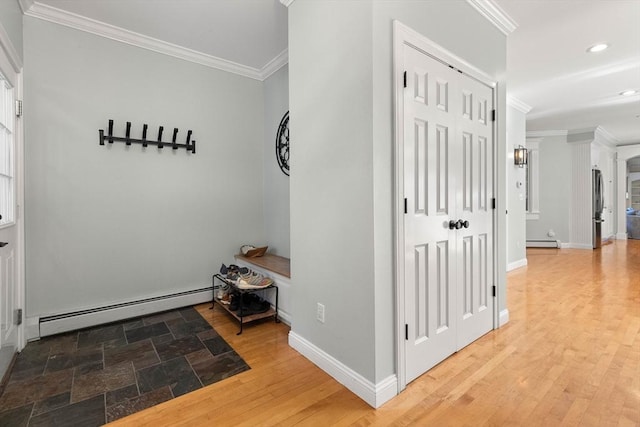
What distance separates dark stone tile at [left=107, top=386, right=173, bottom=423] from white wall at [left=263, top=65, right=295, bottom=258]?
1.85 metres

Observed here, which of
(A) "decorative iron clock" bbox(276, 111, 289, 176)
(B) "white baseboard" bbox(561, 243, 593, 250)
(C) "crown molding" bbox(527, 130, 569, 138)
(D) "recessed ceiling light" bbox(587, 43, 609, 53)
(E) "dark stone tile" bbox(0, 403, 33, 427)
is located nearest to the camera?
(E) "dark stone tile" bbox(0, 403, 33, 427)

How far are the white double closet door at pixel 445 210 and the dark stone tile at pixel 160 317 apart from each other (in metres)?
2.29

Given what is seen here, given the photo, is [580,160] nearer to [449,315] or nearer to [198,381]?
[449,315]

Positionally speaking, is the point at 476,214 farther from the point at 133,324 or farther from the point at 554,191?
the point at 554,191

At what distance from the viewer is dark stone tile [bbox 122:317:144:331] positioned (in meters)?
2.76

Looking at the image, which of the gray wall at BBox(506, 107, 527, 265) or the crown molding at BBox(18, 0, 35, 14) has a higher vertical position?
the crown molding at BBox(18, 0, 35, 14)

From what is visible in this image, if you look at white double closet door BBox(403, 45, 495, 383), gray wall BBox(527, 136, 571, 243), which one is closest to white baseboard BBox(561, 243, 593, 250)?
gray wall BBox(527, 136, 571, 243)

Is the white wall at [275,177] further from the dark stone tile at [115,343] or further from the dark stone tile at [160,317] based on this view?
the dark stone tile at [115,343]

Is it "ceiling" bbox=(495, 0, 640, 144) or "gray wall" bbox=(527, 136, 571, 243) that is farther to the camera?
"gray wall" bbox=(527, 136, 571, 243)

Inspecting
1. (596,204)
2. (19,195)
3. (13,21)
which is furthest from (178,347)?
(596,204)

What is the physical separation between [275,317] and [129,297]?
4.70ft

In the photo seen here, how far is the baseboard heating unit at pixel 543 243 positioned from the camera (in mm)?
7068

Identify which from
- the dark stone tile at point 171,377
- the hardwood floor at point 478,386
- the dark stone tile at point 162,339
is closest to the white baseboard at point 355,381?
the hardwood floor at point 478,386

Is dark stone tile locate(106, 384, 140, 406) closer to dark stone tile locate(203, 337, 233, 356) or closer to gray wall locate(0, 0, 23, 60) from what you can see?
dark stone tile locate(203, 337, 233, 356)
